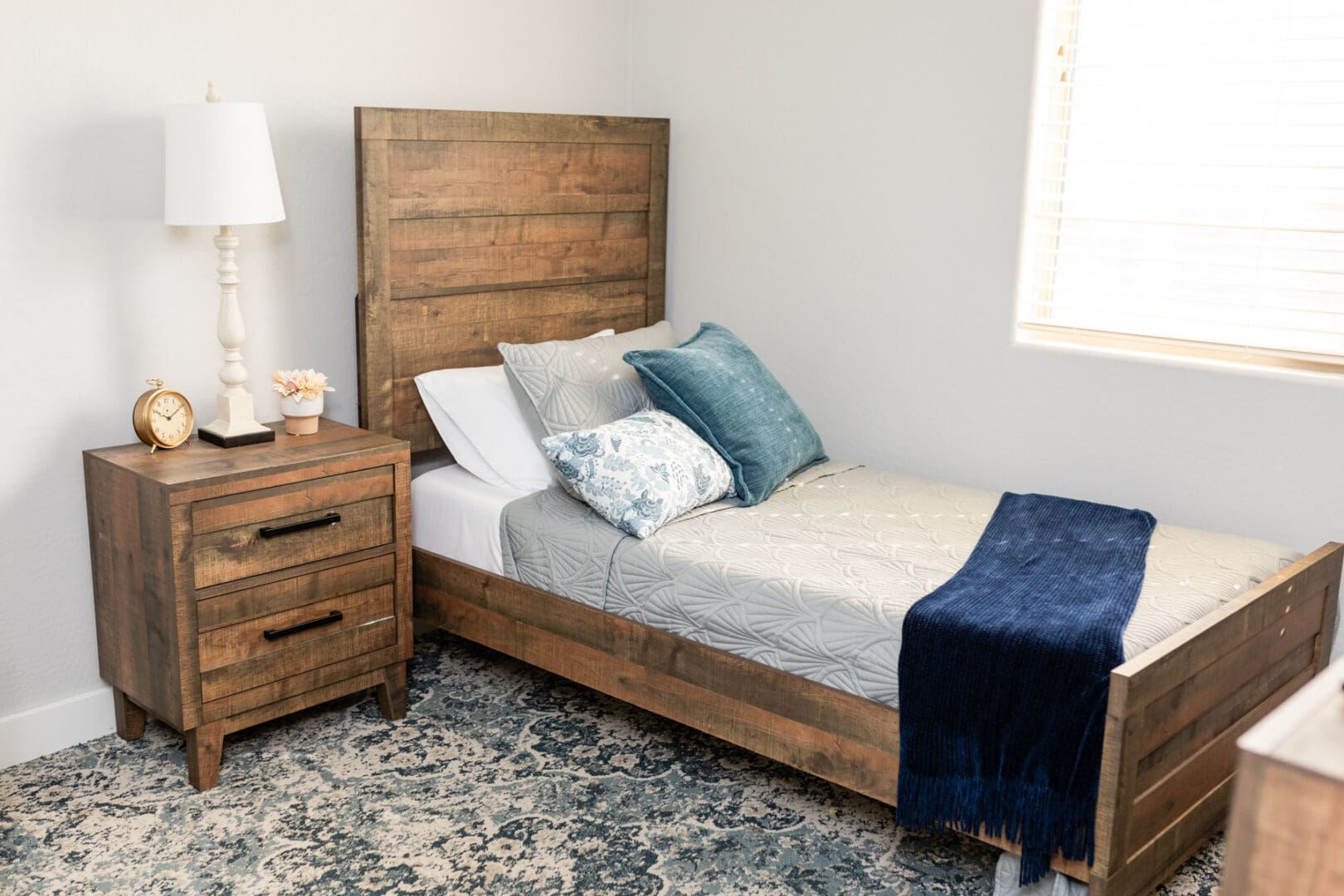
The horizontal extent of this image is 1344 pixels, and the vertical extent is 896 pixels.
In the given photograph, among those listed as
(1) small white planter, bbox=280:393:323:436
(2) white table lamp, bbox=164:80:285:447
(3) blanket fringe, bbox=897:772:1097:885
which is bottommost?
(3) blanket fringe, bbox=897:772:1097:885

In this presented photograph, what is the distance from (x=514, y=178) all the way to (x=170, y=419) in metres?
1.12

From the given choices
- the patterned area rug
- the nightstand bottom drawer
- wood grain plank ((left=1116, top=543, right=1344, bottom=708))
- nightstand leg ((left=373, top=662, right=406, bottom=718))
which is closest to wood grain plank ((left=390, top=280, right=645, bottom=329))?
the nightstand bottom drawer

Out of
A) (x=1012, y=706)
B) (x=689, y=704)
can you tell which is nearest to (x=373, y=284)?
(x=689, y=704)

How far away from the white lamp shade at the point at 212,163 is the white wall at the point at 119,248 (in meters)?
0.25

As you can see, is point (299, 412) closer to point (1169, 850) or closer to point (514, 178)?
point (514, 178)

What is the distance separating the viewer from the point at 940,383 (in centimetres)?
319

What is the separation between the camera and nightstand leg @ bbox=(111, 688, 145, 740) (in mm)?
2713

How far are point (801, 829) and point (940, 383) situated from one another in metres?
1.32

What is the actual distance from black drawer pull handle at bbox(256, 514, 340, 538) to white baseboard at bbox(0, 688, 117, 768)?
0.66m

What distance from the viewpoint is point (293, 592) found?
2.57 m

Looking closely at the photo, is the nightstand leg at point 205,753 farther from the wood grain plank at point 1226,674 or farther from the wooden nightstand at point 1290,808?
the wooden nightstand at point 1290,808

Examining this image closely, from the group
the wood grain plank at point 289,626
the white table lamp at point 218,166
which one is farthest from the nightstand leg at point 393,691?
the white table lamp at point 218,166

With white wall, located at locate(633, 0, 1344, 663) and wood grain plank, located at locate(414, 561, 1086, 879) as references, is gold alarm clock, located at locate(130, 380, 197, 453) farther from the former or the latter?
white wall, located at locate(633, 0, 1344, 663)

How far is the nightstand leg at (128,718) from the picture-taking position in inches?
107
